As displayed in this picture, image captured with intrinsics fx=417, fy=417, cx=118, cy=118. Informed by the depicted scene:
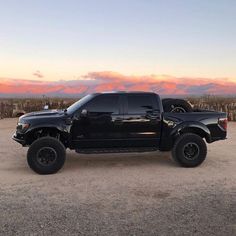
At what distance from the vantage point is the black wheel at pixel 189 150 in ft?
32.3

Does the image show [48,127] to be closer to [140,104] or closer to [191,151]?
[140,104]

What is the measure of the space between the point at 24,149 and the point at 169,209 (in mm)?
7177

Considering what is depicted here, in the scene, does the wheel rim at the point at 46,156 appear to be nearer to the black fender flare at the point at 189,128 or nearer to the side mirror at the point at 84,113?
the side mirror at the point at 84,113

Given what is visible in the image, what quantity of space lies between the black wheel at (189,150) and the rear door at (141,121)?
0.53 m

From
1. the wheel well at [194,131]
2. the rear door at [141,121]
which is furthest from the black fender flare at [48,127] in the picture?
the wheel well at [194,131]

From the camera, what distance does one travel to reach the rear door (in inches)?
388

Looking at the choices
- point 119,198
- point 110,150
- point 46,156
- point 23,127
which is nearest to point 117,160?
point 110,150

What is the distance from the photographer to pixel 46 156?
9.27 metres

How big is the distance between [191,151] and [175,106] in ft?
5.12

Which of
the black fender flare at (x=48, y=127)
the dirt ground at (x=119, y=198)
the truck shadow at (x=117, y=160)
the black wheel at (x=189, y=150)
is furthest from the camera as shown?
the truck shadow at (x=117, y=160)

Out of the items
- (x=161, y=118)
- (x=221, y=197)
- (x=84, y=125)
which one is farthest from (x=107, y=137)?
(x=221, y=197)

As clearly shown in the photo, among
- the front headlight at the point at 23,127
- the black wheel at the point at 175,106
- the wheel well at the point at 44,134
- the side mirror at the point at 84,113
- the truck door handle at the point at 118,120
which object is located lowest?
the wheel well at the point at 44,134

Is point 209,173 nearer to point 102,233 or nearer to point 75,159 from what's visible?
point 75,159

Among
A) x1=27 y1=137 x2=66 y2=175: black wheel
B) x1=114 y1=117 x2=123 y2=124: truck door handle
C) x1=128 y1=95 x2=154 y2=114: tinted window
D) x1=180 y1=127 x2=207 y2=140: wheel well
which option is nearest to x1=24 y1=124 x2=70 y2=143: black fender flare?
x1=27 y1=137 x2=66 y2=175: black wheel
